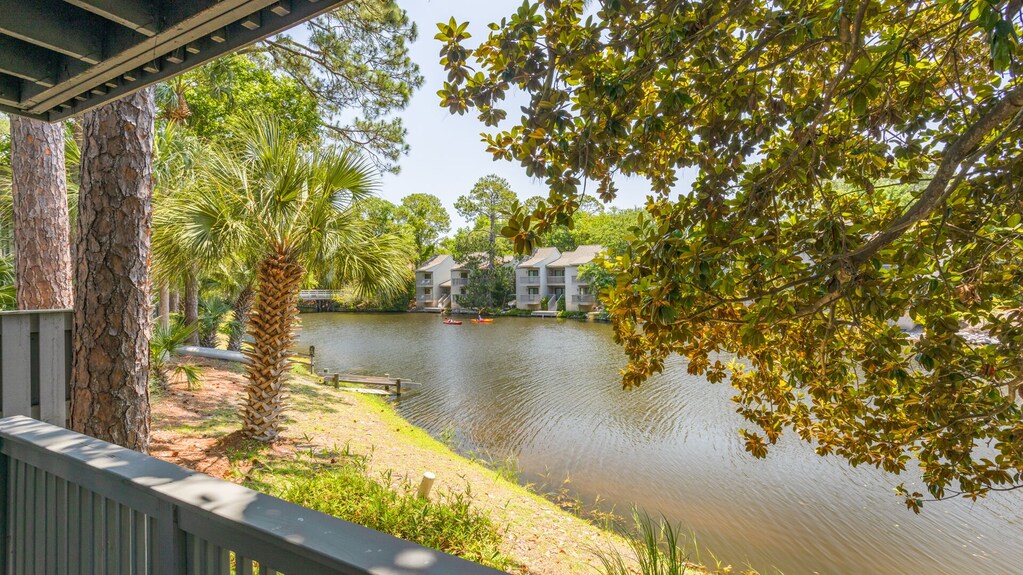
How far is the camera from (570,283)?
122ft

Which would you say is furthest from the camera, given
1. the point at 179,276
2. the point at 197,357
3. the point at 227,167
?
the point at 197,357

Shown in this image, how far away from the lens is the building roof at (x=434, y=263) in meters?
44.5

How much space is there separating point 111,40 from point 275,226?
3828 millimetres

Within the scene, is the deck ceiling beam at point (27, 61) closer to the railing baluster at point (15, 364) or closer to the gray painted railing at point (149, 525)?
the railing baluster at point (15, 364)

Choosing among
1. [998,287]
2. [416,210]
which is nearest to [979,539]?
[998,287]

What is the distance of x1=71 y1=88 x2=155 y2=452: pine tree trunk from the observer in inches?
131

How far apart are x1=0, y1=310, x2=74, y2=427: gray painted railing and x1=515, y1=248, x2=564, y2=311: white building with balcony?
1439 inches

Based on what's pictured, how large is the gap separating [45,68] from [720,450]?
9.99 metres

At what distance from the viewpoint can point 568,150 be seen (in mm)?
2396

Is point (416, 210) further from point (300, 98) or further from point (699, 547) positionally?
point (699, 547)

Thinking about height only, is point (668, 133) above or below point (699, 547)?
above

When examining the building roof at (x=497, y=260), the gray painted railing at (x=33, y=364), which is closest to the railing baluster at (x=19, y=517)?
the gray painted railing at (x=33, y=364)

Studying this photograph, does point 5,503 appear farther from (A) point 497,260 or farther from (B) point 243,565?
(A) point 497,260

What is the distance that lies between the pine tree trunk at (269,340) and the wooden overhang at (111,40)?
3518 millimetres
